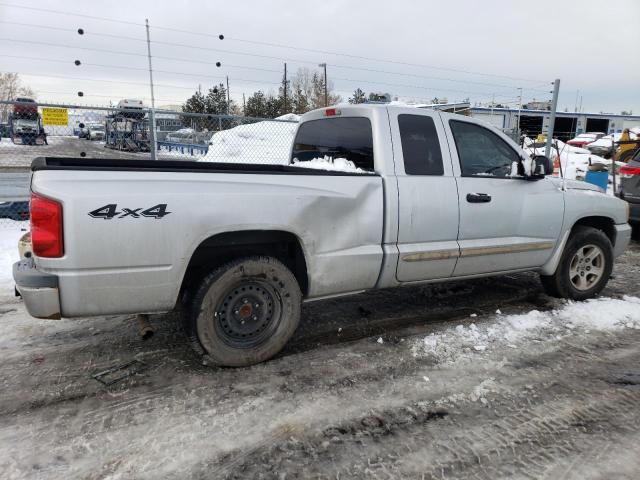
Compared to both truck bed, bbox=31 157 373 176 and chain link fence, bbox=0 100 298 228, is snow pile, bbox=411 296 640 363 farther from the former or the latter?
chain link fence, bbox=0 100 298 228

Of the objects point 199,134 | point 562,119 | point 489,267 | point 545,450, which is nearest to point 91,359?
point 545,450

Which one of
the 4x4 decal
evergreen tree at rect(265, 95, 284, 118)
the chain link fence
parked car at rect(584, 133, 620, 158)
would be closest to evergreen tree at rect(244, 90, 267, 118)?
evergreen tree at rect(265, 95, 284, 118)

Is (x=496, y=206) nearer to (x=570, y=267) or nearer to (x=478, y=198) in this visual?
(x=478, y=198)

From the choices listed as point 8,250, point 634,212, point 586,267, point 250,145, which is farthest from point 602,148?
point 8,250

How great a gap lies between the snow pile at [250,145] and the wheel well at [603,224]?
8186 millimetres

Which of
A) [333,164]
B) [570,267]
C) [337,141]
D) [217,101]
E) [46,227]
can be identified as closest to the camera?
[46,227]

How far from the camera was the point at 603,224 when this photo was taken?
5.32 metres

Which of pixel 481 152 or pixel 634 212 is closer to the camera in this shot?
pixel 481 152

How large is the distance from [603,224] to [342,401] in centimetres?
399

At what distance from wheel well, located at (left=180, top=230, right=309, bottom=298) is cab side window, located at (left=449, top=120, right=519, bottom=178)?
5.78 ft

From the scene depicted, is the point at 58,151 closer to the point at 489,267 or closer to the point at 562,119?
the point at 489,267

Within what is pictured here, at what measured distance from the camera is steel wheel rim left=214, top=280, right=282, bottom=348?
3.42m

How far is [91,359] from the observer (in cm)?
363

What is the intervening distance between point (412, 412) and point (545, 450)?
766 mm
